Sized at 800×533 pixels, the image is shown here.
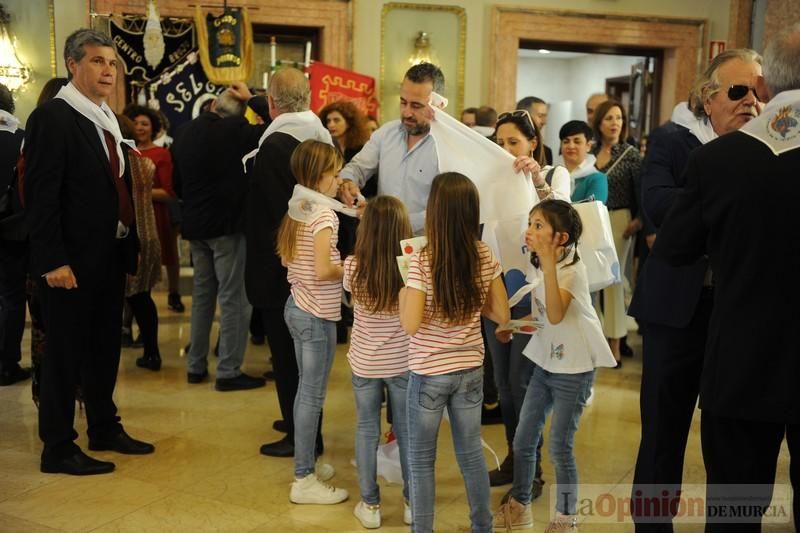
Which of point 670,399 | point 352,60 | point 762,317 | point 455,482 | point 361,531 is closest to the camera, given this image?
point 762,317

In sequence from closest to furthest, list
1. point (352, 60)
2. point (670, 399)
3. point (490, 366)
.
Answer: point (670, 399) < point (490, 366) < point (352, 60)

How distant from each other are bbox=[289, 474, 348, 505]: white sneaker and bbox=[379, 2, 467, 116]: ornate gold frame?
5.84 meters

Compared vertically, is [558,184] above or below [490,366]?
above

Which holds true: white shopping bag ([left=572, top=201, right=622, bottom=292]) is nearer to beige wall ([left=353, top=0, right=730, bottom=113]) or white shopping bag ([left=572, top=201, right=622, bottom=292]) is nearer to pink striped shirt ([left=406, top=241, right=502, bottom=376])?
pink striped shirt ([left=406, top=241, right=502, bottom=376])

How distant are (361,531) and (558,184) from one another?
1.57 meters

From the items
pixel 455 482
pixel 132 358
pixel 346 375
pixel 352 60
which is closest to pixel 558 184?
pixel 455 482

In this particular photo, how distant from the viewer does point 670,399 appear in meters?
2.66

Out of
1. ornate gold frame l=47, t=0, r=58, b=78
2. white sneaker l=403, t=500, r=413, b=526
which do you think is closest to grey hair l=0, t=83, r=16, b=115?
ornate gold frame l=47, t=0, r=58, b=78

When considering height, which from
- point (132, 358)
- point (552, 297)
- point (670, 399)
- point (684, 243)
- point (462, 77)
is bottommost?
point (132, 358)

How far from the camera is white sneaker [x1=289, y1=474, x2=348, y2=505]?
131 inches

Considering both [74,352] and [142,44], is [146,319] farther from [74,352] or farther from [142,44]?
[142,44]

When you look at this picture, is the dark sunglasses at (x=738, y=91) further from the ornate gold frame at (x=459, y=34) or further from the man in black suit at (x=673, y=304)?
the ornate gold frame at (x=459, y=34)

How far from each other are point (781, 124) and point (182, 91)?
7.02m

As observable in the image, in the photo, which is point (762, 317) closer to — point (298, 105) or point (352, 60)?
point (298, 105)
